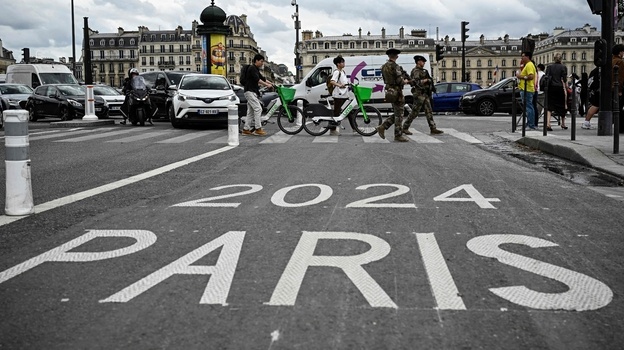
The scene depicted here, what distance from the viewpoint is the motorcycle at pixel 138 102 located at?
68.1 feet

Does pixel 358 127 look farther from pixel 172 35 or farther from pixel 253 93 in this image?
pixel 172 35

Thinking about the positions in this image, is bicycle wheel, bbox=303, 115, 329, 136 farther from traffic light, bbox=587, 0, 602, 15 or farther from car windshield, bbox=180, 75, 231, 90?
traffic light, bbox=587, 0, 602, 15

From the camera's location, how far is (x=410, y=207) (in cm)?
619

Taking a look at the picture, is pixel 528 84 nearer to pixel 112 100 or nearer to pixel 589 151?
pixel 589 151

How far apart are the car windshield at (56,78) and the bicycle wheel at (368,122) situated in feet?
67.2

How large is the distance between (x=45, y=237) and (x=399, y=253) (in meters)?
2.50

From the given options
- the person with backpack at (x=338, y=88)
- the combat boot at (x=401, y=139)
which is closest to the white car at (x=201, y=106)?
the person with backpack at (x=338, y=88)

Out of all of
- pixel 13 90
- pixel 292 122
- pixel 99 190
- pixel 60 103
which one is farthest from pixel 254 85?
pixel 13 90

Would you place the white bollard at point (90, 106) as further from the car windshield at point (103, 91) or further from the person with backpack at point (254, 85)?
the person with backpack at point (254, 85)

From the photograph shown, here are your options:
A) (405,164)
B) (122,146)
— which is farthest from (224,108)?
(405,164)

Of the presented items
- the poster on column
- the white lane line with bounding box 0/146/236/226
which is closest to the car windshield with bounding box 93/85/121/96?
the poster on column

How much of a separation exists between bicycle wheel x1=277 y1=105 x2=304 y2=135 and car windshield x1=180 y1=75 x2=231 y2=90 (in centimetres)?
382

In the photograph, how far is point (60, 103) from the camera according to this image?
2542 cm

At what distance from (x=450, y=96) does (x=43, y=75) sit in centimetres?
1892
